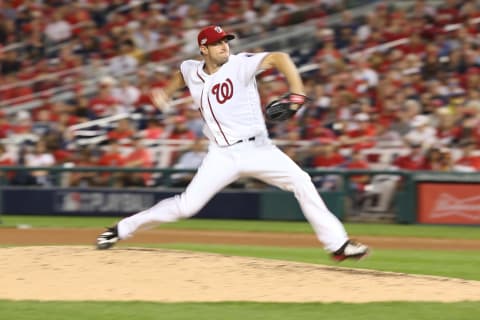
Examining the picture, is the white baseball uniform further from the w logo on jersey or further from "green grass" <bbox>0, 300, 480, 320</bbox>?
"green grass" <bbox>0, 300, 480, 320</bbox>

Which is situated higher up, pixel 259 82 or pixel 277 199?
pixel 259 82

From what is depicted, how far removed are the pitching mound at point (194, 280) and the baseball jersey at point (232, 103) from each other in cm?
105

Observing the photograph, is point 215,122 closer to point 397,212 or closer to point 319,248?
point 319,248

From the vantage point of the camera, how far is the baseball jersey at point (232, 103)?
26.4ft

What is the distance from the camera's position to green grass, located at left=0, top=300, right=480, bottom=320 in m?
6.48

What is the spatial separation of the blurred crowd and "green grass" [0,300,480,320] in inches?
353

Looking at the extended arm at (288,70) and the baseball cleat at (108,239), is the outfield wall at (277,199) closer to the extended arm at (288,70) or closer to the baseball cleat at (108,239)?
the baseball cleat at (108,239)

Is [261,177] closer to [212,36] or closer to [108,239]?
[212,36]

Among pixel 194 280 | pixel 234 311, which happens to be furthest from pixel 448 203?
pixel 234 311

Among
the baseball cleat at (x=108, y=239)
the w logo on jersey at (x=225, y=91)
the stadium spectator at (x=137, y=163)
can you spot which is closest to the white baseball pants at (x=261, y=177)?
the w logo on jersey at (x=225, y=91)

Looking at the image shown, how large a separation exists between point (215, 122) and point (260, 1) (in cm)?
1324

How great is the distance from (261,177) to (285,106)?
2.40ft

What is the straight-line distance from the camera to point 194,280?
25.0 ft

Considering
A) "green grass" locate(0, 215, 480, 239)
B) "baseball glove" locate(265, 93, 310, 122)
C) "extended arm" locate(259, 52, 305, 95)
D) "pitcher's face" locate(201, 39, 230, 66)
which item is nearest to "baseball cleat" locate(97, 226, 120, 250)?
"pitcher's face" locate(201, 39, 230, 66)
